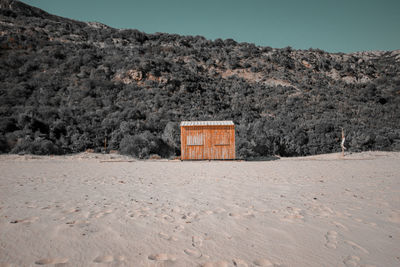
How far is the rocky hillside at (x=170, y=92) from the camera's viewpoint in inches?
613

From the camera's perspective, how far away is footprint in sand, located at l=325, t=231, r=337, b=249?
2650mm

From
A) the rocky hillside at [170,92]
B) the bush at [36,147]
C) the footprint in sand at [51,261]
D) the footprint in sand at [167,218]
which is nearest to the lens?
the footprint in sand at [51,261]

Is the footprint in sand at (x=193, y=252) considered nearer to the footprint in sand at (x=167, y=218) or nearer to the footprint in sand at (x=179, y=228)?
the footprint in sand at (x=179, y=228)

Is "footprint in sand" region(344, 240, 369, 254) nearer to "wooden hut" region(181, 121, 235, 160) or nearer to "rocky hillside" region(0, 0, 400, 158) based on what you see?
"wooden hut" region(181, 121, 235, 160)

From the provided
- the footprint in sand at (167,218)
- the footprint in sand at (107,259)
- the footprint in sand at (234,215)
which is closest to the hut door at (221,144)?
the footprint in sand at (234,215)

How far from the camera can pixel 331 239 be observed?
2.80 metres

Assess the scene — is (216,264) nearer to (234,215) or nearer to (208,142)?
(234,215)

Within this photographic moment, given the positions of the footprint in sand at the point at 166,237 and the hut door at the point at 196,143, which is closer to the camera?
the footprint in sand at the point at 166,237

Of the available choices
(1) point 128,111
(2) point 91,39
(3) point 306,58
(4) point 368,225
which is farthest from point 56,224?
(3) point 306,58

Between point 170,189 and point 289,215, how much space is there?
290cm

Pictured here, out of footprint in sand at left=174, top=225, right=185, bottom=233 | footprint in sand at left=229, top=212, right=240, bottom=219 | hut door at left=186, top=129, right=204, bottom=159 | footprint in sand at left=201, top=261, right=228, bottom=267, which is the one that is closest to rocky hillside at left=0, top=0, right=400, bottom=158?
hut door at left=186, top=129, right=204, bottom=159

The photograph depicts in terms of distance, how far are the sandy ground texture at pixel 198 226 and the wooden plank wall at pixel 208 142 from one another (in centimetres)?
822

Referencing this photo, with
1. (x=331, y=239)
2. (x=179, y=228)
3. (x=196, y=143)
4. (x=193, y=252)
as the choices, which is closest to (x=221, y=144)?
(x=196, y=143)

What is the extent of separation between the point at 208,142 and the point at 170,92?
12.8 metres
